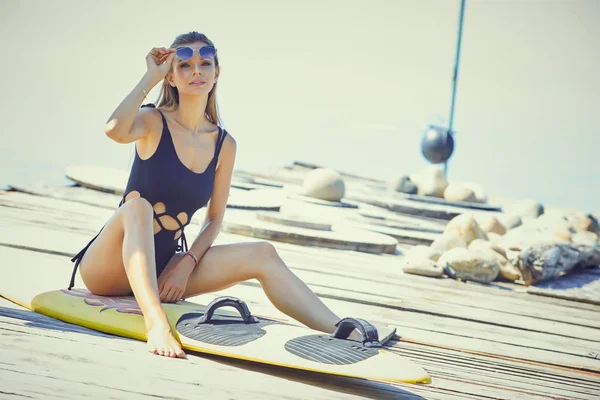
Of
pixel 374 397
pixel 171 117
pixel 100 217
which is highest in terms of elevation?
pixel 171 117

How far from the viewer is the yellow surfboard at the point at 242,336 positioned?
2.98m

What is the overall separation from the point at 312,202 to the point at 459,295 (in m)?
5.88

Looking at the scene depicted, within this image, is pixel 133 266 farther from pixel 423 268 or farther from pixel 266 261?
pixel 423 268

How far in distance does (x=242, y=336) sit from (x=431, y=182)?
1284cm

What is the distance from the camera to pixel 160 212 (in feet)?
12.9

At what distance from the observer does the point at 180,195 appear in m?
3.89

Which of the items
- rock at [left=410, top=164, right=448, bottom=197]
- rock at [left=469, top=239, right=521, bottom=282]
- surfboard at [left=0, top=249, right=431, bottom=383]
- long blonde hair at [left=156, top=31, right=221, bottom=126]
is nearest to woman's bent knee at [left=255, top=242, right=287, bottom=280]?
surfboard at [left=0, top=249, right=431, bottom=383]

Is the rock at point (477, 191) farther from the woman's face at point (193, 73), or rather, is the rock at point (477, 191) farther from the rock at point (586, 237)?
the woman's face at point (193, 73)

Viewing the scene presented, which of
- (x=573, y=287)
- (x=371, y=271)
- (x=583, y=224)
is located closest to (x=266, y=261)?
(x=371, y=271)

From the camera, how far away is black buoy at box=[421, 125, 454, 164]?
19.3m

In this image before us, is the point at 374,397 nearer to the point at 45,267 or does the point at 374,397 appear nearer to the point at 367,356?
the point at 367,356

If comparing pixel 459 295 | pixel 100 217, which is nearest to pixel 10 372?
pixel 459 295

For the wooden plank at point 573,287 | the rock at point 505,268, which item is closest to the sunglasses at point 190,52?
the wooden plank at point 573,287

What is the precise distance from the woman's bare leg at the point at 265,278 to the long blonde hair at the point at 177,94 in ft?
2.34
